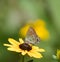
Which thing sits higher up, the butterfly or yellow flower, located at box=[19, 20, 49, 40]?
yellow flower, located at box=[19, 20, 49, 40]

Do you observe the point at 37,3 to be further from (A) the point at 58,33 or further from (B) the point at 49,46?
(B) the point at 49,46

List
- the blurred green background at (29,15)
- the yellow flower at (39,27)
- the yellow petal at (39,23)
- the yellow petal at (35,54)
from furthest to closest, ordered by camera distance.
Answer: the yellow petal at (39,23) < the yellow flower at (39,27) < the blurred green background at (29,15) < the yellow petal at (35,54)

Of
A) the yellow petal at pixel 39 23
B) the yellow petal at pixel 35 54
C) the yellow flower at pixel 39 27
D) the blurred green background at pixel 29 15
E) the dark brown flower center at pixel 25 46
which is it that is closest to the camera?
the yellow petal at pixel 35 54

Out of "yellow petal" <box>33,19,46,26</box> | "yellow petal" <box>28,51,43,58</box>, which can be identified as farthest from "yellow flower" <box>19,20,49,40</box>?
"yellow petal" <box>28,51,43,58</box>

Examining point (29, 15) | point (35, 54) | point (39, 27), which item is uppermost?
point (29, 15)

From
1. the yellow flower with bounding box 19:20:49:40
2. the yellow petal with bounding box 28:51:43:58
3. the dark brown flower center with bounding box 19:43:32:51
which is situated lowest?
the yellow petal with bounding box 28:51:43:58

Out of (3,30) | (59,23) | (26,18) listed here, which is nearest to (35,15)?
(26,18)

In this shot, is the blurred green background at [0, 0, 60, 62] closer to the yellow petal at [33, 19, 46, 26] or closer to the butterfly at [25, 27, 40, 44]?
the yellow petal at [33, 19, 46, 26]

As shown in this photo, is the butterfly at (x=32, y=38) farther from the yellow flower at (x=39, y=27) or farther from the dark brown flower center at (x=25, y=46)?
the yellow flower at (x=39, y=27)

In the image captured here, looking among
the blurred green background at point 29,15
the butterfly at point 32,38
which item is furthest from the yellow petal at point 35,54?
the blurred green background at point 29,15

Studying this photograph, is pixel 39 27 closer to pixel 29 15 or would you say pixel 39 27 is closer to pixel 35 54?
pixel 29 15

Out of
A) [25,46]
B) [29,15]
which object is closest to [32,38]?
[25,46]

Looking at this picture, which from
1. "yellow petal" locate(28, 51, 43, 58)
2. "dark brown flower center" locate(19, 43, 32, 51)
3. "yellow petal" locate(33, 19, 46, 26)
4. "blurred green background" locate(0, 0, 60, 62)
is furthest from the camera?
"yellow petal" locate(33, 19, 46, 26)
